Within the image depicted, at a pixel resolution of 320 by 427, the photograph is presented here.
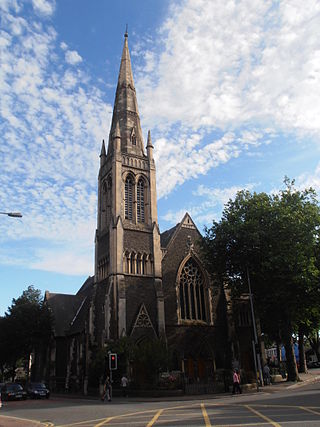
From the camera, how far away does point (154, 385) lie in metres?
26.8

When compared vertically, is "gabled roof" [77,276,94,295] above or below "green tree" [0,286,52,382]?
above

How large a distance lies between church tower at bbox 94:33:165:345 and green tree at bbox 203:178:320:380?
6.22 meters

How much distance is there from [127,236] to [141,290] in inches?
204

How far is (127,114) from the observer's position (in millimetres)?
43688

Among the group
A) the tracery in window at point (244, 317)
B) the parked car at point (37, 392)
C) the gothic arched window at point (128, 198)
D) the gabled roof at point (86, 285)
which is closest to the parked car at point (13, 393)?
the parked car at point (37, 392)

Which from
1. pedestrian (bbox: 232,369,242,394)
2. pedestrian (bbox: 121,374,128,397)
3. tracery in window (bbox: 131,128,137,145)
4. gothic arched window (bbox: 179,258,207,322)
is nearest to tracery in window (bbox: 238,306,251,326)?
gothic arched window (bbox: 179,258,207,322)

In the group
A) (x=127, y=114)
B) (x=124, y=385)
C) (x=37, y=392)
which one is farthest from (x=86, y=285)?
(x=124, y=385)

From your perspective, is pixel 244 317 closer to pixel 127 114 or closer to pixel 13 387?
pixel 13 387

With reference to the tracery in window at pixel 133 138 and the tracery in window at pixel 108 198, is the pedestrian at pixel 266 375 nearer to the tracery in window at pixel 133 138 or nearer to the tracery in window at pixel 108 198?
the tracery in window at pixel 108 198

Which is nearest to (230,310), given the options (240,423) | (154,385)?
(154,385)

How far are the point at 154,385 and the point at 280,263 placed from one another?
1256cm

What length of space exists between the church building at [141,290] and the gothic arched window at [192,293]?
3.6 inches

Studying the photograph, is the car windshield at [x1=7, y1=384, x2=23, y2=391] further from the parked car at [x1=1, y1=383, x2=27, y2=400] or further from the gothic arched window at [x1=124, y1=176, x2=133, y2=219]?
the gothic arched window at [x1=124, y1=176, x2=133, y2=219]

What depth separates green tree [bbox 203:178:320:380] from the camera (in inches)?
1167
